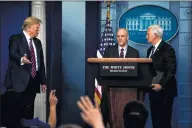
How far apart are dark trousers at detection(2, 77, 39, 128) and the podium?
3.66 ft

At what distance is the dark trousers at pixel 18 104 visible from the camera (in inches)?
175

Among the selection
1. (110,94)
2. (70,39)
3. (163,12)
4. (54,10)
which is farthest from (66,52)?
(110,94)

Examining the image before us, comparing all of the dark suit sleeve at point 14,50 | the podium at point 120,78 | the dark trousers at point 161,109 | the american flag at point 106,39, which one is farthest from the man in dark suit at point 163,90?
the dark suit sleeve at point 14,50

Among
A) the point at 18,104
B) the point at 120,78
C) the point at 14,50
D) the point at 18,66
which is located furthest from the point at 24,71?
the point at 120,78

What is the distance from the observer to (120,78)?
364 cm

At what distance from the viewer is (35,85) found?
458cm

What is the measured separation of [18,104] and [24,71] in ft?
1.20

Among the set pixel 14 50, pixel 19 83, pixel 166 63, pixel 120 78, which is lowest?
pixel 19 83

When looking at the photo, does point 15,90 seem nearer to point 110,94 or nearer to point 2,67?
point 110,94

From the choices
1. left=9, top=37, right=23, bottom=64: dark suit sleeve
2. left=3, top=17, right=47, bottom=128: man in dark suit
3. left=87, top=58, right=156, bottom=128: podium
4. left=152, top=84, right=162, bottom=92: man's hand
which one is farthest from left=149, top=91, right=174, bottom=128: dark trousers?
left=9, top=37, right=23, bottom=64: dark suit sleeve

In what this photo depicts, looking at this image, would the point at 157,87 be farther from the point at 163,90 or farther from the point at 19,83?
the point at 19,83

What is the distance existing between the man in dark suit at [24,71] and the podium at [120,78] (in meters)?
1.09

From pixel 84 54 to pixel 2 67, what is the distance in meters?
1.23

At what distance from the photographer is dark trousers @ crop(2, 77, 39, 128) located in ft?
14.6
